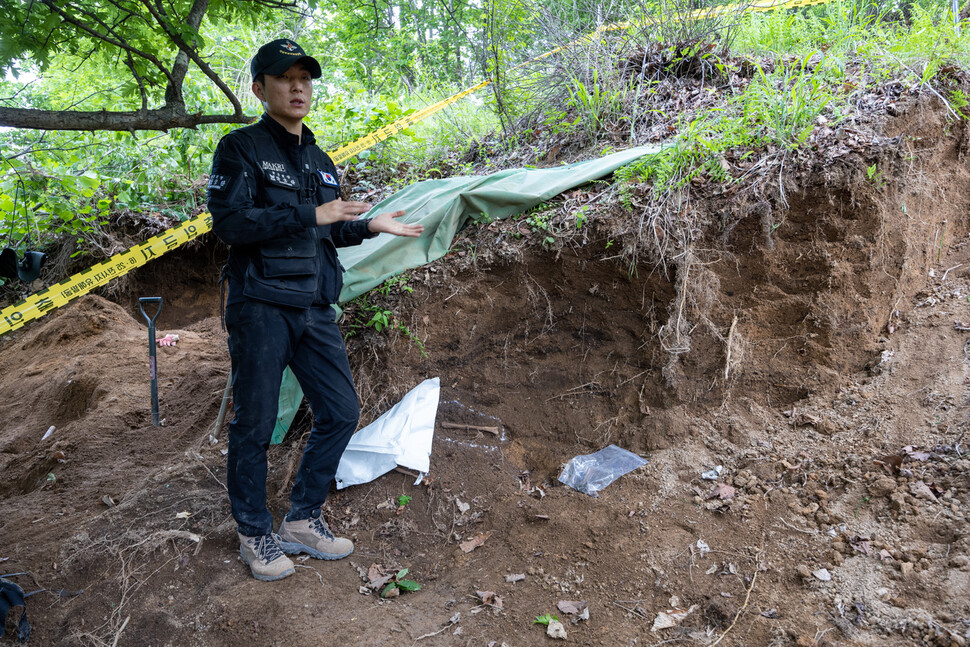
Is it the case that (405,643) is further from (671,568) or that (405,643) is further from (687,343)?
(687,343)

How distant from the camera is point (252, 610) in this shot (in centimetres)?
241

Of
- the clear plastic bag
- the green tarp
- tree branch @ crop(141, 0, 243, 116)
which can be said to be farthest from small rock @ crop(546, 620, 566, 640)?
tree branch @ crop(141, 0, 243, 116)

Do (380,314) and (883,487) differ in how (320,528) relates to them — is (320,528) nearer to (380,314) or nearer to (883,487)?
(380,314)

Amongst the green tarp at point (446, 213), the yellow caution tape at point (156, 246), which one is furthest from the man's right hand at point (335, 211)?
the yellow caution tape at point (156, 246)

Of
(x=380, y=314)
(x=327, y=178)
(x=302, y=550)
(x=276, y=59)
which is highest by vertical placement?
(x=276, y=59)

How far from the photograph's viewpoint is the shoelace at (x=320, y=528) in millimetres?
2799

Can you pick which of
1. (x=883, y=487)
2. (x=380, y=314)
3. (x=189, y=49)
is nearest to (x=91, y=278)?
(x=380, y=314)

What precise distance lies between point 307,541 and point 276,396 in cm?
76

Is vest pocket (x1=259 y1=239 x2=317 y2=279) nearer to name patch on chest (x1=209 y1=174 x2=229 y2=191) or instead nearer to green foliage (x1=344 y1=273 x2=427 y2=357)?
name patch on chest (x1=209 y1=174 x2=229 y2=191)

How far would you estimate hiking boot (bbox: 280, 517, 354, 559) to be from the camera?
9.11ft

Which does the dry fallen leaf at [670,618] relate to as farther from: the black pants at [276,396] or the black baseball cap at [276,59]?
the black baseball cap at [276,59]

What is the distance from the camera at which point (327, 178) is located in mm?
2793

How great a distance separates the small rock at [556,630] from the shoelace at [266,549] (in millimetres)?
1224

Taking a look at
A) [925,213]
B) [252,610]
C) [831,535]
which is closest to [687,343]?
[831,535]
